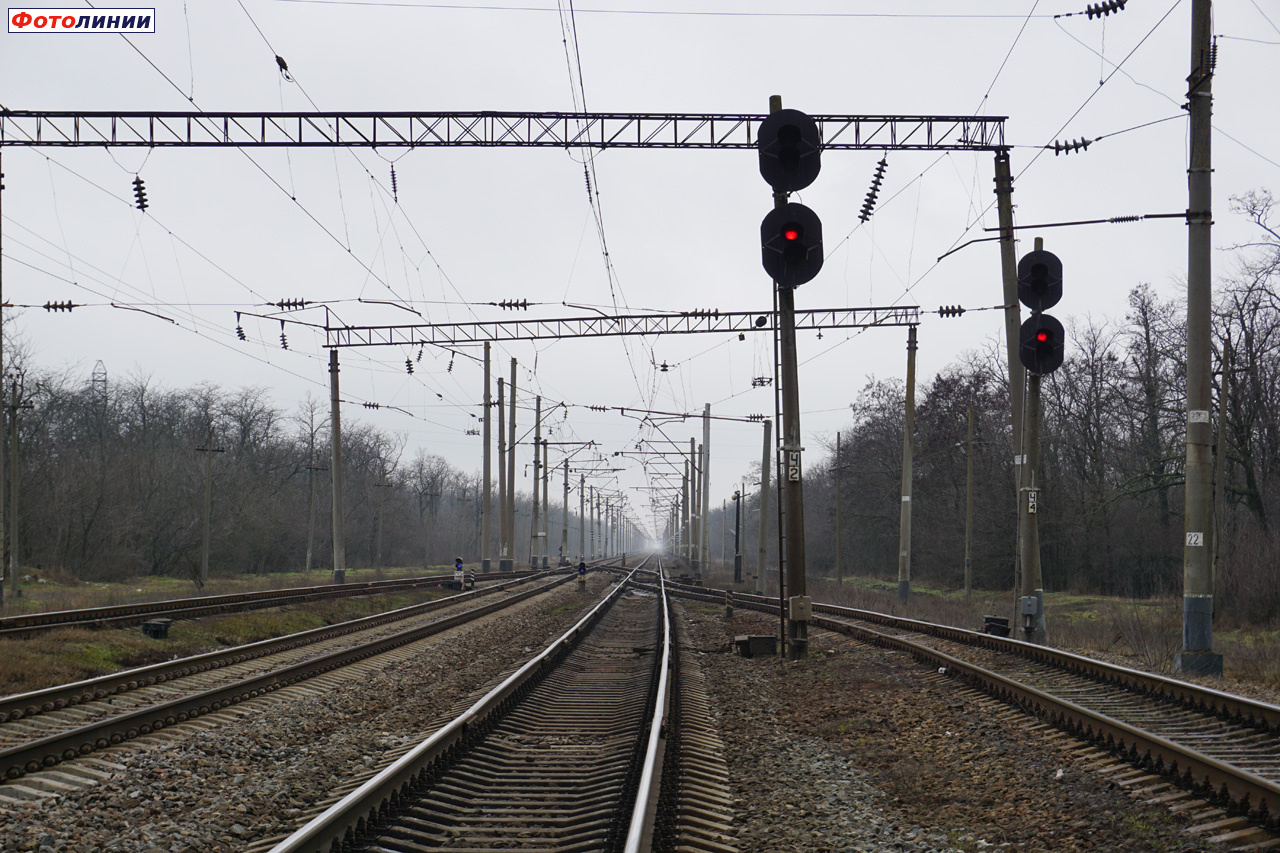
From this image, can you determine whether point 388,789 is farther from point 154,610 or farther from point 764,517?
point 764,517

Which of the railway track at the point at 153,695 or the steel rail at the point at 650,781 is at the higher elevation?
the steel rail at the point at 650,781

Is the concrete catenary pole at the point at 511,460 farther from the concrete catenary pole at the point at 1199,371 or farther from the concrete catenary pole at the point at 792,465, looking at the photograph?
the concrete catenary pole at the point at 1199,371

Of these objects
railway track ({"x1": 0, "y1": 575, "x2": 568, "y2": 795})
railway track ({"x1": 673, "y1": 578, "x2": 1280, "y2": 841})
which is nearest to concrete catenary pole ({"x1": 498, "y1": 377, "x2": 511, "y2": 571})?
railway track ({"x1": 0, "y1": 575, "x2": 568, "y2": 795})

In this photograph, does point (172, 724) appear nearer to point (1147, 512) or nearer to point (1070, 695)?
point (1070, 695)

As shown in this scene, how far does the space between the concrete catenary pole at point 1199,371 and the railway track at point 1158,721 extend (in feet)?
→ 6.59

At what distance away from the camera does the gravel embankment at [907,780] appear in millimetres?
6000

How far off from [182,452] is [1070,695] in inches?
2523

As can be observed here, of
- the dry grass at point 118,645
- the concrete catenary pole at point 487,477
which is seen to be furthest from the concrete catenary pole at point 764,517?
the dry grass at point 118,645

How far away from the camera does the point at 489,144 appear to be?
65.9 feet

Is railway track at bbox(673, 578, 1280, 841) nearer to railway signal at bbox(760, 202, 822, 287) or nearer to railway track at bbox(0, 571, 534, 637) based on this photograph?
railway signal at bbox(760, 202, 822, 287)

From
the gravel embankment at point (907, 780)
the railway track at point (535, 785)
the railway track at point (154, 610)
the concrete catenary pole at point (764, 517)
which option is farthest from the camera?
the concrete catenary pole at point (764, 517)

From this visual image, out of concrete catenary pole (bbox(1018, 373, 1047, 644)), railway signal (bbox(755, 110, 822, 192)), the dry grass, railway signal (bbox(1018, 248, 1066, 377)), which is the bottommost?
the dry grass

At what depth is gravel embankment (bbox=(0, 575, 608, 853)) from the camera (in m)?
6.06

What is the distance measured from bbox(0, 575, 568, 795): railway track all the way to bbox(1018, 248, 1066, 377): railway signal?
12.9 m
